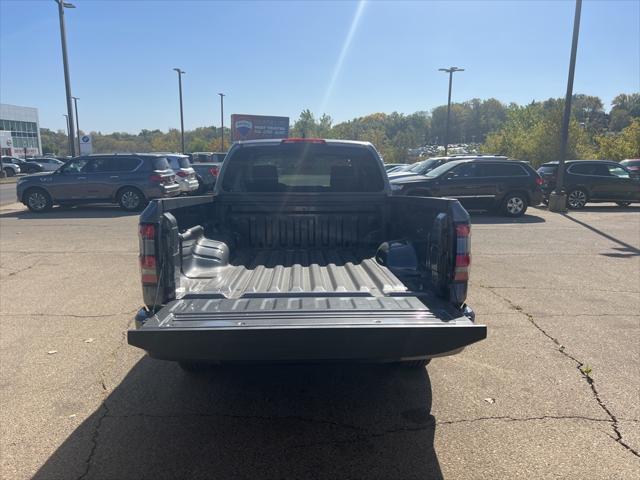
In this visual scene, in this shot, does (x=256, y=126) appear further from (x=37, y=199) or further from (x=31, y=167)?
(x=37, y=199)

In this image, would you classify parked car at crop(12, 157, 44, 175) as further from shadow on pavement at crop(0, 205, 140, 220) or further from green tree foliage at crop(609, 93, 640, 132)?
green tree foliage at crop(609, 93, 640, 132)

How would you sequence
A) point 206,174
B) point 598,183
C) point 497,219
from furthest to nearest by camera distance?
point 206,174 < point 598,183 < point 497,219

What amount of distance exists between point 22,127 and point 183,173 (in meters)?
69.4

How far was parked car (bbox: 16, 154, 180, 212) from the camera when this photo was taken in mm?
14695

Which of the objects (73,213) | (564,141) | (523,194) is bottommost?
(73,213)

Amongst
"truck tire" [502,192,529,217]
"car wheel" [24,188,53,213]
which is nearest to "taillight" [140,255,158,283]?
"truck tire" [502,192,529,217]

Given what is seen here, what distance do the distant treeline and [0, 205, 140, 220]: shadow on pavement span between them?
6529mm

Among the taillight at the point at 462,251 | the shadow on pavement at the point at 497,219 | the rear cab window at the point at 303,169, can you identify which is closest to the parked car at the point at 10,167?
the shadow on pavement at the point at 497,219

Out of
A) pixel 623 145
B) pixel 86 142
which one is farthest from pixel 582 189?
pixel 86 142

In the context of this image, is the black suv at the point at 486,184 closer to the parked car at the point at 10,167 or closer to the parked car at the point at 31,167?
the parked car at the point at 31,167

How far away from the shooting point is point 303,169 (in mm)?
5176

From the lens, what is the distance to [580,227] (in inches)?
487

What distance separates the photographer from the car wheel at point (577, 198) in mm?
16328

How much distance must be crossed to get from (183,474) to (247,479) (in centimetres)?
37
